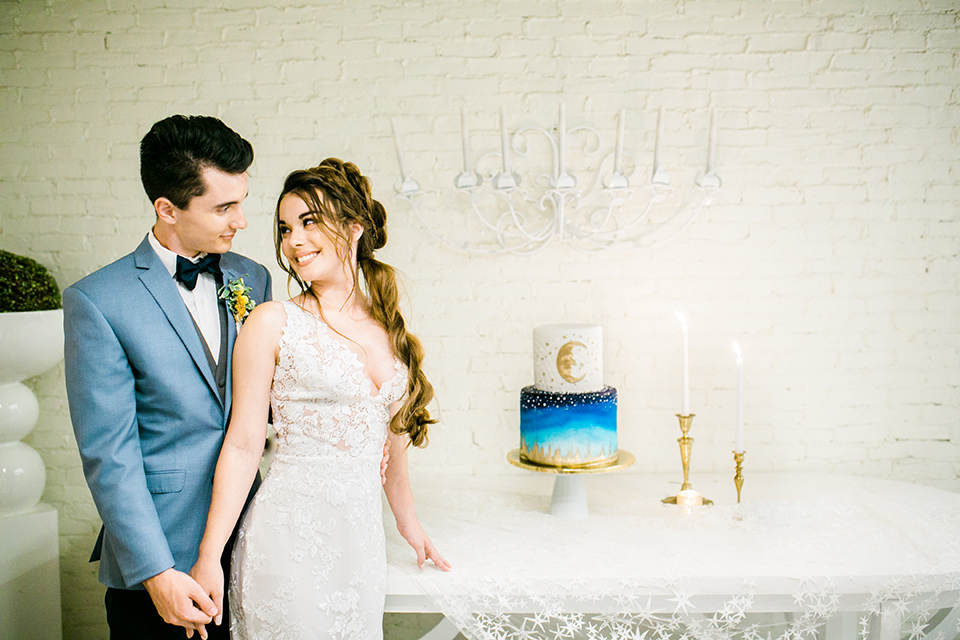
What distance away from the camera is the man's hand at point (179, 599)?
1.50m

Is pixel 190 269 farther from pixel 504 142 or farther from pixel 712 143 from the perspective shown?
pixel 712 143

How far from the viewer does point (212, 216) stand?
164cm

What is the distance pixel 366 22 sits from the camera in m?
2.66

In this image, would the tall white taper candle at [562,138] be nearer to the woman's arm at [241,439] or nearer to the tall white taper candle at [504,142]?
the tall white taper candle at [504,142]

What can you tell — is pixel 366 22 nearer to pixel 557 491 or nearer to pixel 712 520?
pixel 557 491

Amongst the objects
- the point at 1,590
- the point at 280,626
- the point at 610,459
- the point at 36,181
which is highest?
the point at 36,181

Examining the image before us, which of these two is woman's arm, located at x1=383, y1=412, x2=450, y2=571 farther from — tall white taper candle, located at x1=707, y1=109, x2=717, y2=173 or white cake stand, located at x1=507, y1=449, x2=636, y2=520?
tall white taper candle, located at x1=707, y1=109, x2=717, y2=173

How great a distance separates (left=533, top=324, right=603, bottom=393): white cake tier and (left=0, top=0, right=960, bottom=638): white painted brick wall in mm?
528

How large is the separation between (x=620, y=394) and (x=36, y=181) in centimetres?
253

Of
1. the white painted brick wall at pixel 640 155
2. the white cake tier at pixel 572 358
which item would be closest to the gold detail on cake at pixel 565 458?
the white cake tier at pixel 572 358

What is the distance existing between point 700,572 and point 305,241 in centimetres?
137

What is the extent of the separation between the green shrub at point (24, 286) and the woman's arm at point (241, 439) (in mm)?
1290

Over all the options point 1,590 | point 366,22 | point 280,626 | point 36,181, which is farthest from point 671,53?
point 1,590

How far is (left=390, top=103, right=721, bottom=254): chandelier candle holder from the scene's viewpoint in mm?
2670
